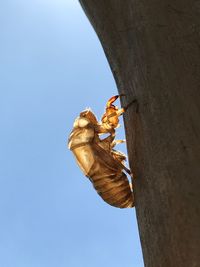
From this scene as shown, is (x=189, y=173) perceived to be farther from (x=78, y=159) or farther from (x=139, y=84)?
(x=78, y=159)

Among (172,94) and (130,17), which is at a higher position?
(130,17)

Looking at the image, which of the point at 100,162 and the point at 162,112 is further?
the point at 100,162

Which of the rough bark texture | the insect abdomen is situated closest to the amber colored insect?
the insect abdomen

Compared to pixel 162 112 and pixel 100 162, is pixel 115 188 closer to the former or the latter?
pixel 100 162

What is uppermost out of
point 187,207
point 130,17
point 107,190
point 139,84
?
point 130,17

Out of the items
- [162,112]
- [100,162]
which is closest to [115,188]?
[100,162]

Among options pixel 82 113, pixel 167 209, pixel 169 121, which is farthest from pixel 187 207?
pixel 82 113

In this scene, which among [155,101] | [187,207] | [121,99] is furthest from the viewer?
[121,99]

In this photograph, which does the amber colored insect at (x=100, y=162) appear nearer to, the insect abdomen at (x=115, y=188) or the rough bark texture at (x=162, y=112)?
the insect abdomen at (x=115, y=188)
